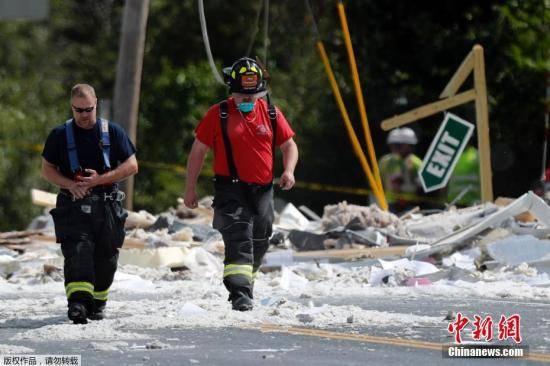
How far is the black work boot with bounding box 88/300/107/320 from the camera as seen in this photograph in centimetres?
1165

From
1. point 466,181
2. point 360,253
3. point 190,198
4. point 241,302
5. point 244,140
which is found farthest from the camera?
point 466,181

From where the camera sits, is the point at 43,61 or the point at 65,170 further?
the point at 43,61

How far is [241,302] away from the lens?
11828 millimetres

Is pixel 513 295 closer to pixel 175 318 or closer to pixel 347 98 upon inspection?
pixel 175 318

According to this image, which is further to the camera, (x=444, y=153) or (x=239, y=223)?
(x=444, y=153)

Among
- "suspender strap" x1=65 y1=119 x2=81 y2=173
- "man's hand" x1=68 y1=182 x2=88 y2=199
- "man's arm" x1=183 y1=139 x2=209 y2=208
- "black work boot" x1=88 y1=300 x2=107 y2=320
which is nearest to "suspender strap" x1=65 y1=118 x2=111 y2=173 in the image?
"suspender strap" x1=65 y1=119 x2=81 y2=173

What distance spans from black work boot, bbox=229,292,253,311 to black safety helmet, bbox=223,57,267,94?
148 centimetres

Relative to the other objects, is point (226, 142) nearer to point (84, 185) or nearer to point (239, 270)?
point (239, 270)

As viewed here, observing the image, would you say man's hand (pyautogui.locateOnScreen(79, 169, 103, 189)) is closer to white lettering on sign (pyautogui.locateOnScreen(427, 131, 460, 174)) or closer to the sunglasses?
the sunglasses

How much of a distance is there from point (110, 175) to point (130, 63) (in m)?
9.67

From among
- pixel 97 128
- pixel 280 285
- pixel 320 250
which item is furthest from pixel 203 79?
pixel 97 128

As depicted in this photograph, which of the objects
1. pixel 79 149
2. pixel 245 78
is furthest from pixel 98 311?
pixel 245 78

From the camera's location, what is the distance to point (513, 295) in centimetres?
1328

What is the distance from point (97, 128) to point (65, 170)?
37 cm
